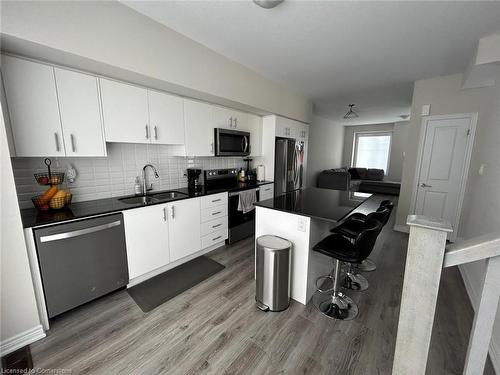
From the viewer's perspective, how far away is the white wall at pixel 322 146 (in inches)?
266

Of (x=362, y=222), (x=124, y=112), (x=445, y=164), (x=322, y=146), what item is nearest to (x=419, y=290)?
(x=362, y=222)

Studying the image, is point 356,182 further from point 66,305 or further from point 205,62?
point 66,305

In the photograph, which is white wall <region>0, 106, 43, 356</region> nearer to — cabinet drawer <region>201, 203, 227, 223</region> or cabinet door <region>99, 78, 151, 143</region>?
cabinet door <region>99, 78, 151, 143</region>

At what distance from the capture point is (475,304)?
1947 mm

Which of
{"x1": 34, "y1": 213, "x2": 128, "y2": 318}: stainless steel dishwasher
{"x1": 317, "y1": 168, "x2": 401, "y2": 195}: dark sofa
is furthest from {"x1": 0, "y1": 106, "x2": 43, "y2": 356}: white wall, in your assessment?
{"x1": 317, "y1": 168, "x2": 401, "y2": 195}: dark sofa

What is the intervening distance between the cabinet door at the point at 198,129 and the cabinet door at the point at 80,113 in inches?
39.0

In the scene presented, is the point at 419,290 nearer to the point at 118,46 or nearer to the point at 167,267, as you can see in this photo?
the point at 167,267

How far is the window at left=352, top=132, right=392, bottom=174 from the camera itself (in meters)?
8.02

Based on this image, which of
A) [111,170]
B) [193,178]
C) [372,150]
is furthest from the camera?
[372,150]

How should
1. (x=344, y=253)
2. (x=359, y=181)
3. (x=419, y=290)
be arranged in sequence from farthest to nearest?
(x=359, y=181)
(x=344, y=253)
(x=419, y=290)

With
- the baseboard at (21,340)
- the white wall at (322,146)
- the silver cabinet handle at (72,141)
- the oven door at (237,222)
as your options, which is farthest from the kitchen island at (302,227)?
the white wall at (322,146)

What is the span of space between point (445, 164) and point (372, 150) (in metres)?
5.33

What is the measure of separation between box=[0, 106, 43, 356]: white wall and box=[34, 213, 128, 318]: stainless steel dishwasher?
102 mm

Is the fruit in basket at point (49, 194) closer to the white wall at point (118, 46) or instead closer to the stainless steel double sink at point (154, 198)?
the stainless steel double sink at point (154, 198)
